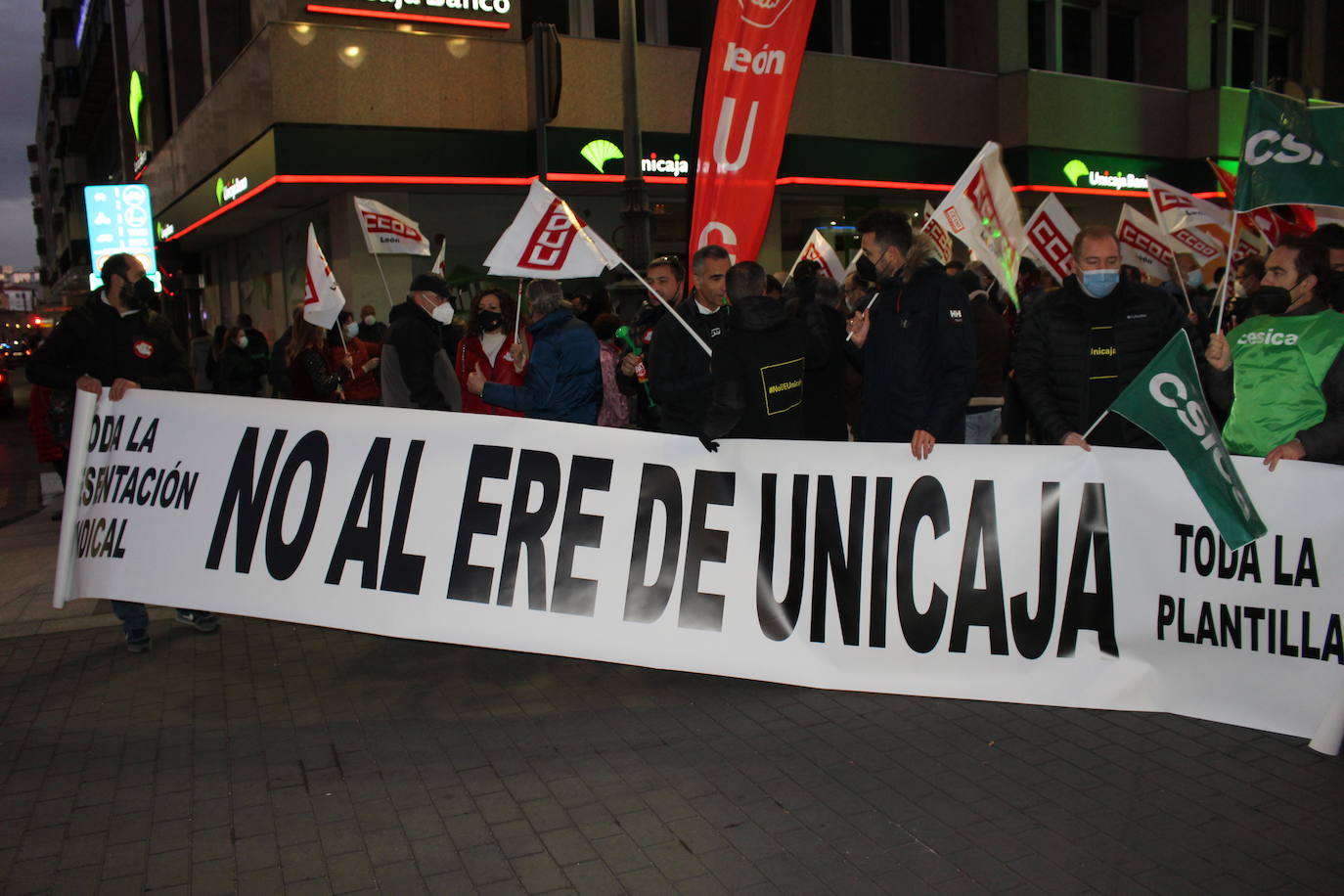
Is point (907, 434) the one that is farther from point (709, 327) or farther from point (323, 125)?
point (323, 125)

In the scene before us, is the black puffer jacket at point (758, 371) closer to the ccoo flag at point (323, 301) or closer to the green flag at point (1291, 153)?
the green flag at point (1291, 153)

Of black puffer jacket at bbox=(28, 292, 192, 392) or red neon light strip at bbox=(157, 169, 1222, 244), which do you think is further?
red neon light strip at bbox=(157, 169, 1222, 244)

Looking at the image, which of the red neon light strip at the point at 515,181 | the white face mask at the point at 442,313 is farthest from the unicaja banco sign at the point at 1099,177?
the white face mask at the point at 442,313

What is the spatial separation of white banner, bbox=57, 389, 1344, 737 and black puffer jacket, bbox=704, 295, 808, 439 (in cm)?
28

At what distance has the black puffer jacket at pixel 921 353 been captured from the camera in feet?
18.3

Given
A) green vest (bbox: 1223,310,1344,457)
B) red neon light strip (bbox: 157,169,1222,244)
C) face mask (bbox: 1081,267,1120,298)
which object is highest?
red neon light strip (bbox: 157,169,1222,244)

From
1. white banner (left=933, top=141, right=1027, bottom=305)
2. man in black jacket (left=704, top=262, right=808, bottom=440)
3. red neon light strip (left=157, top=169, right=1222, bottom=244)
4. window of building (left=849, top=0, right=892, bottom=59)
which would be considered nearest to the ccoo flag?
man in black jacket (left=704, top=262, right=808, bottom=440)

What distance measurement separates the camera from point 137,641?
616 cm

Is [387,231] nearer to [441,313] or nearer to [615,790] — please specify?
[441,313]

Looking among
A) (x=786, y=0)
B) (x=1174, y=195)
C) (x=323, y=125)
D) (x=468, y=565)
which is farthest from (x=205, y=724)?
(x=323, y=125)

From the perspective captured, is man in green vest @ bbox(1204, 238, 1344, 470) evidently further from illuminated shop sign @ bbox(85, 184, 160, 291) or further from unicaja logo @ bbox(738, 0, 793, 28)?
illuminated shop sign @ bbox(85, 184, 160, 291)

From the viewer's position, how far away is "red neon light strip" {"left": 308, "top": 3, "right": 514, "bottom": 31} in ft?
52.6

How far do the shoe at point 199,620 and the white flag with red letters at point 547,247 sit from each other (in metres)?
2.70

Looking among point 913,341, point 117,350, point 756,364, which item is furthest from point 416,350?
point 913,341
